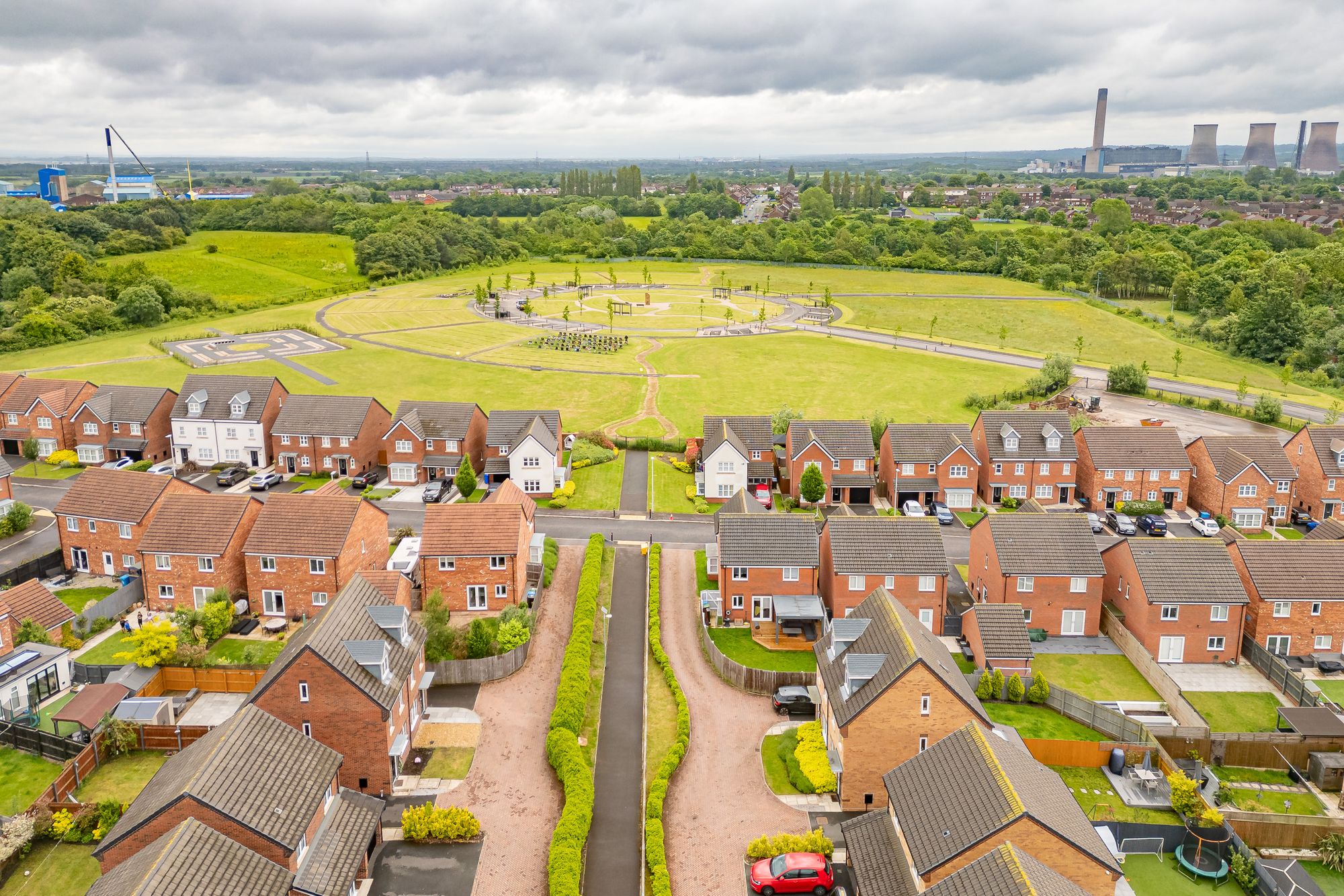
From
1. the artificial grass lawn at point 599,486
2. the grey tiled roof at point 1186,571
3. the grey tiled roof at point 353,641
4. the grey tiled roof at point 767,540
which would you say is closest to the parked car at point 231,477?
the artificial grass lawn at point 599,486

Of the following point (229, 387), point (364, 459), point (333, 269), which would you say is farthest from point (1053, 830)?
point (333, 269)

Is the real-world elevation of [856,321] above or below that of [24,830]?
above

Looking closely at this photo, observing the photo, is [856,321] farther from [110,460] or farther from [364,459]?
[110,460]

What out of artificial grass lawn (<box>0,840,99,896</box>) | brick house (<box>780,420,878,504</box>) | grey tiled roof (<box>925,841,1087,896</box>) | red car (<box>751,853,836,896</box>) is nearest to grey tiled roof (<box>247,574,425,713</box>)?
artificial grass lawn (<box>0,840,99,896</box>)

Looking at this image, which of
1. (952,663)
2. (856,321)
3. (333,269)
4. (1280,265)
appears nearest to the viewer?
(952,663)

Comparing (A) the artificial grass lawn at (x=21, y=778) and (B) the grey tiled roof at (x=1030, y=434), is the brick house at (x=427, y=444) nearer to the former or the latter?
(A) the artificial grass lawn at (x=21, y=778)

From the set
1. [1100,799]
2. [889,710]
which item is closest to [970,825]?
[889,710]
